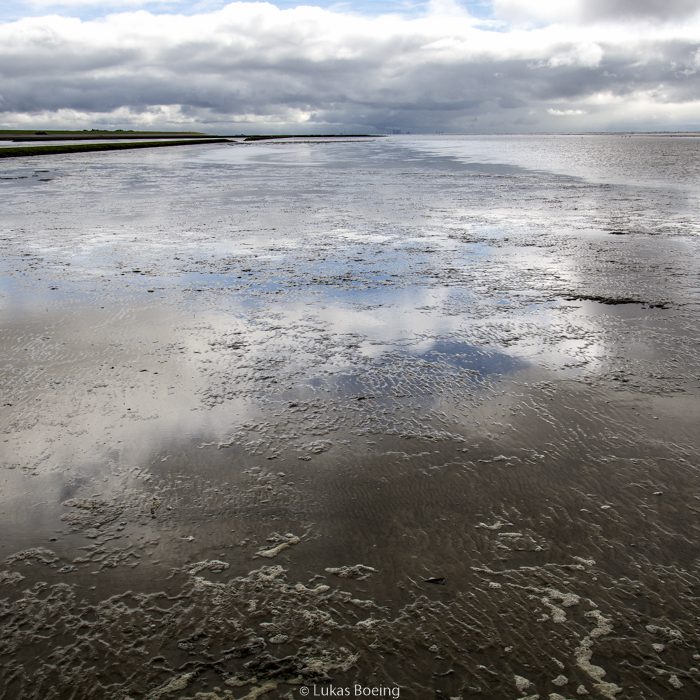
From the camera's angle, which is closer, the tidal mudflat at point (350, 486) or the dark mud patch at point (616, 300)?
the tidal mudflat at point (350, 486)

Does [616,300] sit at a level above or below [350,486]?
above

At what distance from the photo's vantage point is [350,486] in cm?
562

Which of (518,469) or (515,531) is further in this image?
(518,469)

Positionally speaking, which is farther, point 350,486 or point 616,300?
point 616,300

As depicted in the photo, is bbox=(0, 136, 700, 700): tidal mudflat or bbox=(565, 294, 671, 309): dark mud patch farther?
bbox=(565, 294, 671, 309): dark mud patch

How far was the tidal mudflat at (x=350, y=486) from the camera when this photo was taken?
3828mm

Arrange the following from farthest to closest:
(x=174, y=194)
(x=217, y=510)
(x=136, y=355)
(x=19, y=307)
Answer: (x=174, y=194) < (x=19, y=307) < (x=136, y=355) < (x=217, y=510)

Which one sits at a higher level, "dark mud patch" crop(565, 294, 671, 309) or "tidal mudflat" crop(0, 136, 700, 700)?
"dark mud patch" crop(565, 294, 671, 309)

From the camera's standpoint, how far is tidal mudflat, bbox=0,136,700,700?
3.83 meters

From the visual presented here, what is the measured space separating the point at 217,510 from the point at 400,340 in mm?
4947

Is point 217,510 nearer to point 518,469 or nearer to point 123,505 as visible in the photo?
point 123,505

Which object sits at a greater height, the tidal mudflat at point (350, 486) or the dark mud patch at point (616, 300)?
the dark mud patch at point (616, 300)

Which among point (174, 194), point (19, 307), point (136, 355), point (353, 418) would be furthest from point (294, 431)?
point (174, 194)

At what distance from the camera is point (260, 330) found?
998 centimetres
